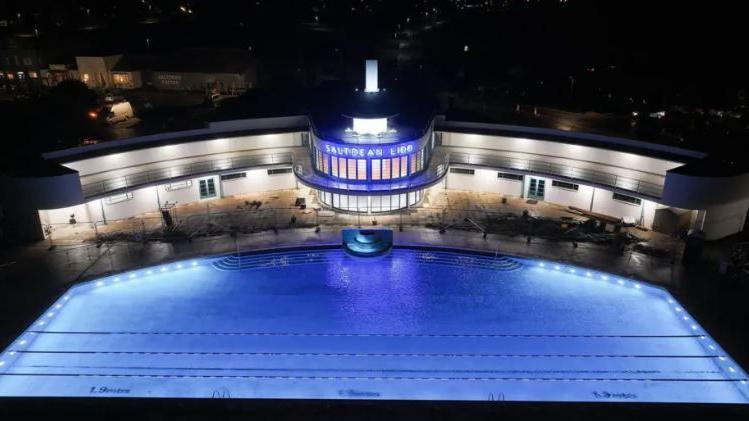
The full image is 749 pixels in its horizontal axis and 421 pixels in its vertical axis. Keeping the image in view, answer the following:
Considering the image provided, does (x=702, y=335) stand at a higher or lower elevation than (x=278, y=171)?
lower

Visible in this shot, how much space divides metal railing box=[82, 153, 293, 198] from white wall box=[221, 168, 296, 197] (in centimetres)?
101

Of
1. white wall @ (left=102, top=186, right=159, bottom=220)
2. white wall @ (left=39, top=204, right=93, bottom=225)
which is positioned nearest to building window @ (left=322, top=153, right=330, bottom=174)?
white wall @ (left=102, top=186, right=159, bottom=220)

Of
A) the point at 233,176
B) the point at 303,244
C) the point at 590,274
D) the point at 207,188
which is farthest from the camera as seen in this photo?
the point at 233,176

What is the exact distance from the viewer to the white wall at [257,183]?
3994 cm

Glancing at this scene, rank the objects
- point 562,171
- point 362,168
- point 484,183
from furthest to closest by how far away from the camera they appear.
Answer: point 484,183 → point 562,171 → point 362,168

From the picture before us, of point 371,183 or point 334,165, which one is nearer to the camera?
point 371,183

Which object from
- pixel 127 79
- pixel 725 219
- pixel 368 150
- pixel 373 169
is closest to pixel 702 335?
pixel 725 219

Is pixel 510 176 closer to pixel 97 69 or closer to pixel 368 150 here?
pixel 368 150

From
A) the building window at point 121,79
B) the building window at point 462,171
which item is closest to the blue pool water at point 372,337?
the building window at point 462,171

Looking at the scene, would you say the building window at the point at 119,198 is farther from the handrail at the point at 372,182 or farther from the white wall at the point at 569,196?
the white wall at the point at 569,196

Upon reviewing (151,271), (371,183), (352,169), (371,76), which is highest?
(371,76)

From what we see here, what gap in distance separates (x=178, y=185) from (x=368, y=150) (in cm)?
1521

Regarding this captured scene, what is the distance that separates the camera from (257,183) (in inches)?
1601

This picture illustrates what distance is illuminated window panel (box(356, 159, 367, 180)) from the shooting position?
35.5 m
